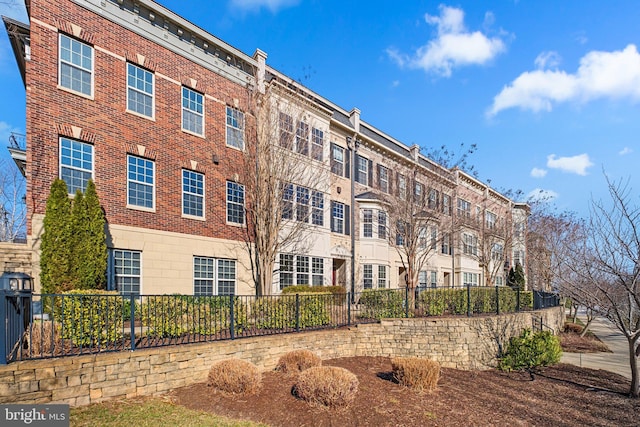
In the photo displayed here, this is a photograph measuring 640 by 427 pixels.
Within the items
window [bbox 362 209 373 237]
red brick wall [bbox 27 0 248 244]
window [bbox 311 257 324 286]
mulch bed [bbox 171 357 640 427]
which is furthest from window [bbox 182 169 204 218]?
window [bbox 362 209 373 237]

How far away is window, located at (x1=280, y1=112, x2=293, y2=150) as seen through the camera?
51.1ft

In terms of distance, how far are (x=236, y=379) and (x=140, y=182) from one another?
873 centimetres

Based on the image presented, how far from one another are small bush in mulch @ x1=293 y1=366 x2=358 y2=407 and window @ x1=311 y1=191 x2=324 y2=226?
12.2m

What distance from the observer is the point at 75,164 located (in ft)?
39.4

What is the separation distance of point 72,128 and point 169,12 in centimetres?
588

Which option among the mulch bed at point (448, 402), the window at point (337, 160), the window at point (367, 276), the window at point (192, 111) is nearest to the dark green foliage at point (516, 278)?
the window at point (367, 276)

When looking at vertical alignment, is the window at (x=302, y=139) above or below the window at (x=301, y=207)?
above

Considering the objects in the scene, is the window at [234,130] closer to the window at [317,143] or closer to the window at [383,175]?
the window at [317,143]

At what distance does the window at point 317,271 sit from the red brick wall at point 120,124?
16.0 ft

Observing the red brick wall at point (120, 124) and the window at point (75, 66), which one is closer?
the red brick wall at point (120, 124)

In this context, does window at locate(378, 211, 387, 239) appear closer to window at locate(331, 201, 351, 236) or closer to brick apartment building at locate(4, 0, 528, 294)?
brick apartment building at locate(4, 0, 528, 294)

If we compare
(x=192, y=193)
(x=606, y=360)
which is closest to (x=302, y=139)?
(x=192, y=193)

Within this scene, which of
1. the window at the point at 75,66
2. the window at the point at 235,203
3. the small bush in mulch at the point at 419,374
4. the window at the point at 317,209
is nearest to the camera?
the small bush in mulch at the point at 419,374

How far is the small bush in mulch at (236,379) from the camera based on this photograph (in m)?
7.66
